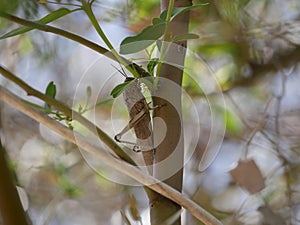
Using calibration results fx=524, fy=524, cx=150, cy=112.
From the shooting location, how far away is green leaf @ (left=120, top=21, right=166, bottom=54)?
11.2 inches

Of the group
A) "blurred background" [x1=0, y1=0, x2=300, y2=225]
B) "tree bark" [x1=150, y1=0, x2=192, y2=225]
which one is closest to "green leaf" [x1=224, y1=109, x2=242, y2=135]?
"blurred background" [x1=0, y1=0, x2=300, y2=225]

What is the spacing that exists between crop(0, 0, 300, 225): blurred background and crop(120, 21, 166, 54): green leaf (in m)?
0.34

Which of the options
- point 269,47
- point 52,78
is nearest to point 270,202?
point 269,47

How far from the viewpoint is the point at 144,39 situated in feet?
0.97

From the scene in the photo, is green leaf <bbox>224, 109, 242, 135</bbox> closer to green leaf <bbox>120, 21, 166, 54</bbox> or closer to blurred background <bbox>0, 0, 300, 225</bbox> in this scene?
blurred background <bbox>0, 0, 300, 225</bbox>

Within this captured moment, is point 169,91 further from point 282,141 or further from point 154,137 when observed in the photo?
point 282,141

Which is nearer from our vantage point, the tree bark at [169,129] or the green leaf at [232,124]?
the tree bark at [169,129]

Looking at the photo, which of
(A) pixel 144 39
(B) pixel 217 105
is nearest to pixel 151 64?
(A) pixel 144 39

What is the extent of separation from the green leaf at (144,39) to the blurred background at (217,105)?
336 millimetres

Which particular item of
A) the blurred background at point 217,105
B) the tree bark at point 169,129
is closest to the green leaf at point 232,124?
the blurred background at point 217,105

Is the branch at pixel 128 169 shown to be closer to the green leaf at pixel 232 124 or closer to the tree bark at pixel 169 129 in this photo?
the tree bark at pixel 169 129

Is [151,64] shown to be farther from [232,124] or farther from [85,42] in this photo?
[232,124]

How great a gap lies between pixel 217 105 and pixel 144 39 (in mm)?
336

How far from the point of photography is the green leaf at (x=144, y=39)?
0.94 ft
